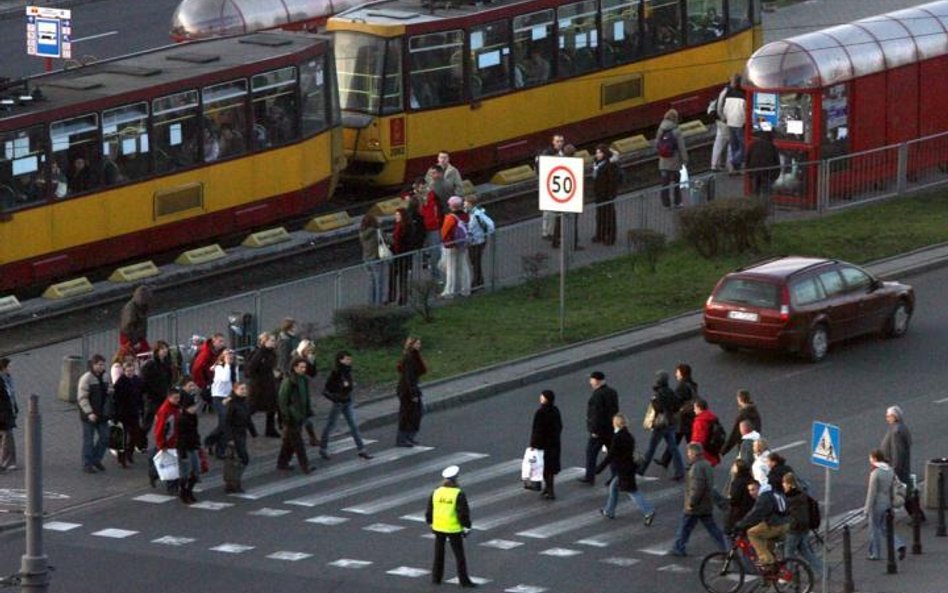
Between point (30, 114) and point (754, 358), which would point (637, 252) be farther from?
point (30, 114)

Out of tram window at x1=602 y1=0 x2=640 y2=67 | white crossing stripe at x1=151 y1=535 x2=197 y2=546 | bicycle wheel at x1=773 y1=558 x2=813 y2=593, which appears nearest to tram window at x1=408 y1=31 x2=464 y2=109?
tram window at x1=602 y1=0 x2=640 y2=67

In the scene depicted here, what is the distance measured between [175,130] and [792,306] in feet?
35.5

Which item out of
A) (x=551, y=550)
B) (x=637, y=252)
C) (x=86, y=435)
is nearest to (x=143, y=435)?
(x=86, y=435)

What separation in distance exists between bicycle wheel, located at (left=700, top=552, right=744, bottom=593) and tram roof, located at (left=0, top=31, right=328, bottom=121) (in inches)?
594

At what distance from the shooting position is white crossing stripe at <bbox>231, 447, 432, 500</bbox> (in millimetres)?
29703

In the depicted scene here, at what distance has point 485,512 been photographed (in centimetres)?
2880

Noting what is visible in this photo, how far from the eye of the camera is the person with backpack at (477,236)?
126 ft

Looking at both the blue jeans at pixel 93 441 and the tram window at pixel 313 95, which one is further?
the tram window at pixel 313 95

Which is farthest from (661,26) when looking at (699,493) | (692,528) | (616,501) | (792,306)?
(699,493)

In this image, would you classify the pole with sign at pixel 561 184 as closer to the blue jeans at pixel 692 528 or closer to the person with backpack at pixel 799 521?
the blue jeans at pixel 692 528

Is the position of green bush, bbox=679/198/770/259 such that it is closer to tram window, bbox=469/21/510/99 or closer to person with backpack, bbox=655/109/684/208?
person with backpack, bbox=655/109/684/208

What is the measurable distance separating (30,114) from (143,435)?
25.7 feet

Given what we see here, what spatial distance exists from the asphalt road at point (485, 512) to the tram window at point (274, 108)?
8.96m

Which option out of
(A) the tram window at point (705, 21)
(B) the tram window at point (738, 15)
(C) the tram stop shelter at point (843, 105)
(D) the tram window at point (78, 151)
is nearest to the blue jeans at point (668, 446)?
(D) the tram window at point (78, 151)
